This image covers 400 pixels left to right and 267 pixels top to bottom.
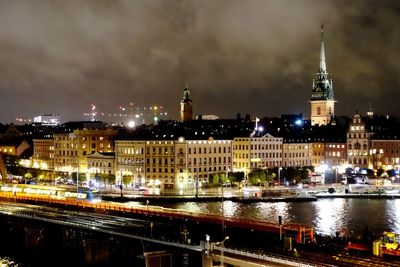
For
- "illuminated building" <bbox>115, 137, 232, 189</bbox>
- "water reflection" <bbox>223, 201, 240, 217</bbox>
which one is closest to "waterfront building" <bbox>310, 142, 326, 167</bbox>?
"illuminated building" <bbox>115, 137, 232, 189</bbox>

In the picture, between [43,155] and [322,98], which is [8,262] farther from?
[322,98]

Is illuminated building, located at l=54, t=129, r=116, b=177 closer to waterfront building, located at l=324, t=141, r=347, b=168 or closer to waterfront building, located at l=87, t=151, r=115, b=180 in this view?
waterfront building, located at l=87, t=151, r=115, b=180

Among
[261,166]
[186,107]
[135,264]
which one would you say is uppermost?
[186,107]

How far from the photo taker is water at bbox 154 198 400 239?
48031mm

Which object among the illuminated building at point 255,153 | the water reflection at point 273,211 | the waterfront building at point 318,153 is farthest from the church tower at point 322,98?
the water reflection at point 273,211

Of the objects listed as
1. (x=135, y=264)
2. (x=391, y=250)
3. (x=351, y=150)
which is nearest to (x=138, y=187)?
(x=351, y=150)

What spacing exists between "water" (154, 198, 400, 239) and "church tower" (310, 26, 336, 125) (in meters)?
58.3

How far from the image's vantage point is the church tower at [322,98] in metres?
124

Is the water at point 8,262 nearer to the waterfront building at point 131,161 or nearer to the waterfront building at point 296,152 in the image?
the waterfront building at point 131,161

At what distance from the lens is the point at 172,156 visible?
74.1m

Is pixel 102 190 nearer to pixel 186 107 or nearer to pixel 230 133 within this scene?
pixel 230 133

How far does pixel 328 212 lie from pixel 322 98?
69773 millimetres

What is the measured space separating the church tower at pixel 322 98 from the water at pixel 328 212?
5825 cm

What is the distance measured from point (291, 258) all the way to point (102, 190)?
155 feet
